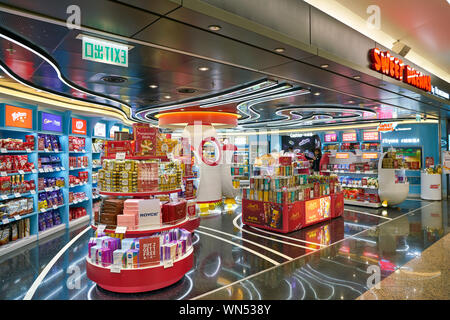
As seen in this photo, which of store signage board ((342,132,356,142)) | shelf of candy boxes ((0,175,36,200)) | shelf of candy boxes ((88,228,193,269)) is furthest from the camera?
store signage board ((342,132,356,142))

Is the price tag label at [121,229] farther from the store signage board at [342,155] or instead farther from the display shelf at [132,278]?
the store signage board at [342,155]

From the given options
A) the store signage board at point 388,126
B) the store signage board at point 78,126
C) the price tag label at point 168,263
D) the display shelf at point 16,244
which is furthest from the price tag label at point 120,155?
the store signage board at point 388,126

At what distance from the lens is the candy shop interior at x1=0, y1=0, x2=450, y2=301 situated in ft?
10.6

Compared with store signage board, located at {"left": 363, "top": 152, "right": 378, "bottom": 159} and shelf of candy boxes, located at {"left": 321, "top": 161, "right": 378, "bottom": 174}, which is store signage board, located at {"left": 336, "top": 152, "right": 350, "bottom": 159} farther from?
store signage board, located at {"left": 363, "top": 152, "right": 378, "bottom": 159}

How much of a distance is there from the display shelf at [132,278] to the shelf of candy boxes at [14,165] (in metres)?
2.95

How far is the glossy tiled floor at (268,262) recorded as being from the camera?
3.39 metres

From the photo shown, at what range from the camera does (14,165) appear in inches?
210

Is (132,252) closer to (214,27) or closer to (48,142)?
(214,27)

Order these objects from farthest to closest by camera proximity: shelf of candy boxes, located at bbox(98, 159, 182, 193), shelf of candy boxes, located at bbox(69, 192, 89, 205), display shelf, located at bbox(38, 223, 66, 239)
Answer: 1. shelf of candy boxes, located at bbox(69, 192, 89, 205)
2. display shelf, located at bbox(38, 223, 66, 239)
3. shelf of candy boxes, located at bbox(98, 159, 182, 193)

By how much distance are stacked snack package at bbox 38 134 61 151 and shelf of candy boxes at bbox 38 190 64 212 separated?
3.23ft

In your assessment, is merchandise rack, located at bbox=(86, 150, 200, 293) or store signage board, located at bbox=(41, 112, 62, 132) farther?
store signage board, located at bbox=(41, 112, 62, 132)

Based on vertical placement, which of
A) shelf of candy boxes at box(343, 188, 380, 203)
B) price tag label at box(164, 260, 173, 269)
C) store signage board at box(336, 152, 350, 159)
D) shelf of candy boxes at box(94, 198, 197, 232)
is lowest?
price tag label at box(164, 260, 173, 269)

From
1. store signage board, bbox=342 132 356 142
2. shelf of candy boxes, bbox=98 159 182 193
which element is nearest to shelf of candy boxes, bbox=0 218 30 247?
shelf of candy boxes, bbox=98 159 182 193
